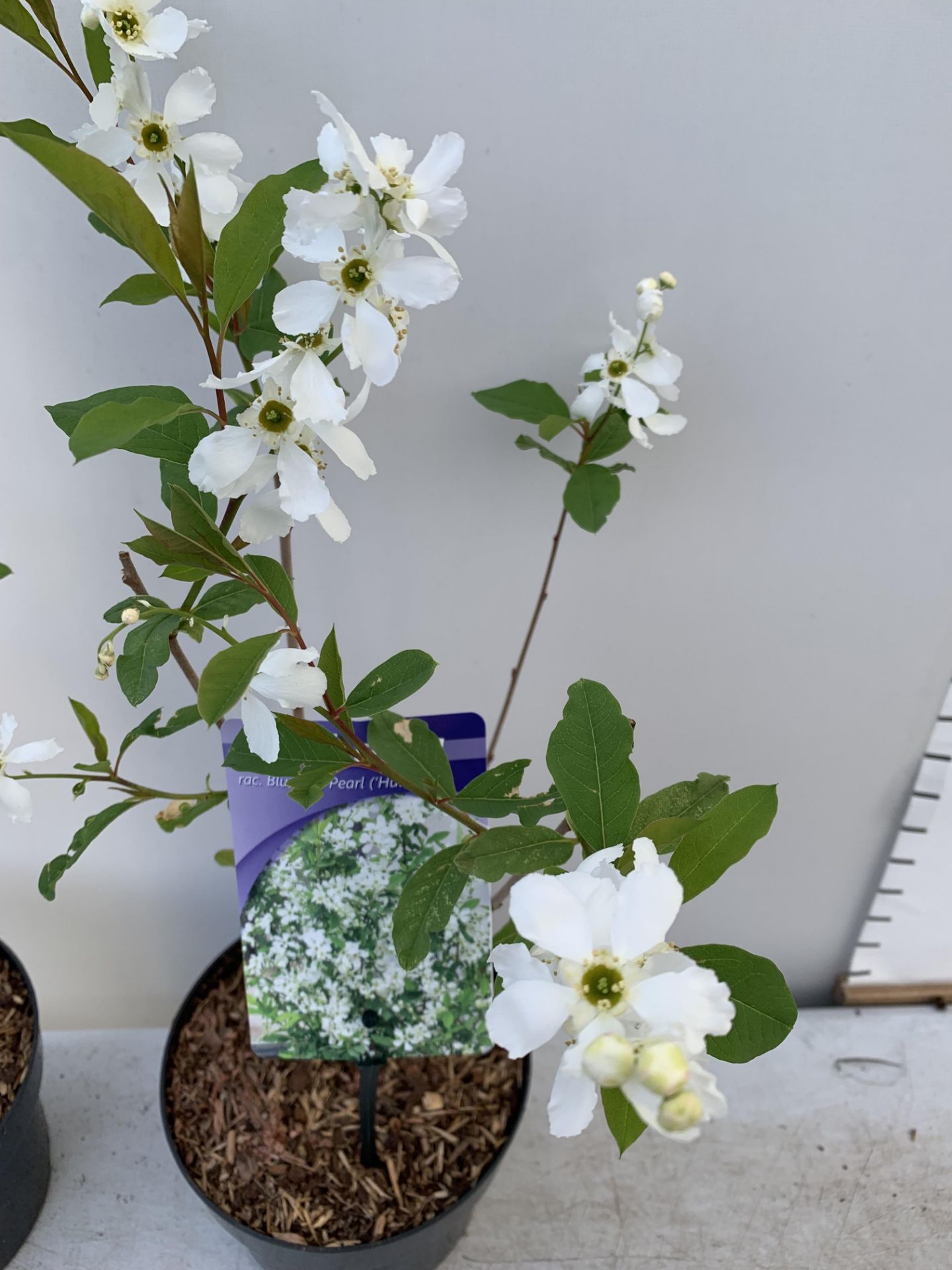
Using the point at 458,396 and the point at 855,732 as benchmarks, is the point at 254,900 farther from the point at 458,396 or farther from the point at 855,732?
the point at 855,732

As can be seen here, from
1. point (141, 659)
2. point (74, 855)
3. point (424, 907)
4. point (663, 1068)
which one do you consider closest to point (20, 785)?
point (74, 855)

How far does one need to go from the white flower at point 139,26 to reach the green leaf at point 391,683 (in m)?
0.39

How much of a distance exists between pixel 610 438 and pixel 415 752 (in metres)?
0.32

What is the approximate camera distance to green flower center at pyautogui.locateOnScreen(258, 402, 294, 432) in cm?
53

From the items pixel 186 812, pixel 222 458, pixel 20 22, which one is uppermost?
pixel 20 22

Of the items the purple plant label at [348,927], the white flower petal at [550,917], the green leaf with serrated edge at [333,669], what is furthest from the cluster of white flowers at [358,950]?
the white flower petal at [550,917]

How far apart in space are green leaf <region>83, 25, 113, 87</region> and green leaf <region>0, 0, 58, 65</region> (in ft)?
0.10

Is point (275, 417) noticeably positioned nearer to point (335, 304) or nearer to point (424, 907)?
point (335, 304)

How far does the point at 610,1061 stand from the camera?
16.3 inches

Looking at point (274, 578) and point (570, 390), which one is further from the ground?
point (570, 390)

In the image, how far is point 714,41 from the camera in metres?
0.69

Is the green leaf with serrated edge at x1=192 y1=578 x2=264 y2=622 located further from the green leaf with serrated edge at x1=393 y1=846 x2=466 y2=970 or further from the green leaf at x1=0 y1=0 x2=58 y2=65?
the green leaf at x1=0 y1=0 x2=58 y2=65

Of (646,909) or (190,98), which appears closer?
(646,909)

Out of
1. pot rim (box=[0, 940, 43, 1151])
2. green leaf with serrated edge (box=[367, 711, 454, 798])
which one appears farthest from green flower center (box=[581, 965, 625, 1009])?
pot rim (box=[0, 940, 43, 1151])
